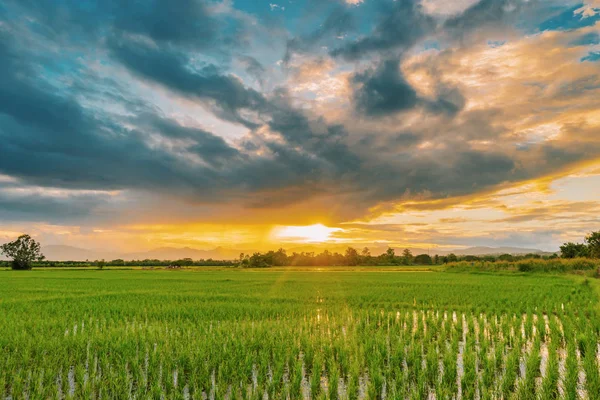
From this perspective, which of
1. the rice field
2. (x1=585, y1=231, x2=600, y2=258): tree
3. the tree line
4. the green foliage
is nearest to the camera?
the rice field

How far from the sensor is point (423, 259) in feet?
356

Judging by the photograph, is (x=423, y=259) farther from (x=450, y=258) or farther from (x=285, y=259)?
(x=285, y=259)

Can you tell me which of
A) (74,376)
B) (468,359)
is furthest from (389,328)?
(74,376)

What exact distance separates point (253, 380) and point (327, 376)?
1.34 metres

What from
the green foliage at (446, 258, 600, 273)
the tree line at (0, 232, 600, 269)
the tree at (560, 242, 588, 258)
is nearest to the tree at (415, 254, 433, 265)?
the tree line at (0, 232, 600, 269)

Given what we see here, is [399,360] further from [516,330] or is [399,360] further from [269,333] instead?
[516,330]

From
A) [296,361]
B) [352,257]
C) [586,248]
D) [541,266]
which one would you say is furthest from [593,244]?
[296,361]

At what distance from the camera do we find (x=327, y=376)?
6.92 m

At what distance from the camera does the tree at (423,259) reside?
107 metres

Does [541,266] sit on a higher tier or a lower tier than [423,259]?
higher

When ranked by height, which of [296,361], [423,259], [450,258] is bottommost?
[423,259]

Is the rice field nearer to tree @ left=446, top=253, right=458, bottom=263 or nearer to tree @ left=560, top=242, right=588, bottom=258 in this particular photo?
tree @ left=560, top=242, right=588, bottom=258

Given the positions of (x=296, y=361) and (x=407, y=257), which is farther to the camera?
(x=407, y=257)

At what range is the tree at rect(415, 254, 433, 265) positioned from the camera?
4220 inches
